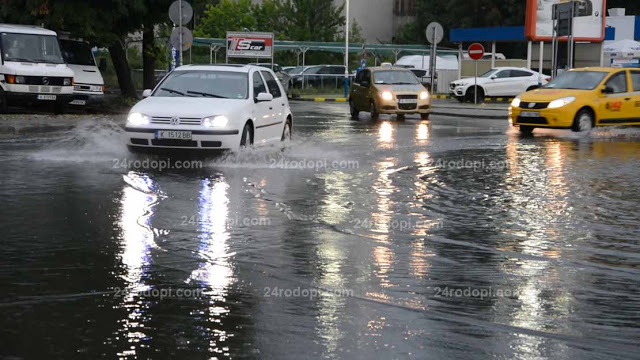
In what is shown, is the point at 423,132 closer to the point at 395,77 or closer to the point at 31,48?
the point at 395,77

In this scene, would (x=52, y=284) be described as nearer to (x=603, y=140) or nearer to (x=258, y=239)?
(x=258, y=239)

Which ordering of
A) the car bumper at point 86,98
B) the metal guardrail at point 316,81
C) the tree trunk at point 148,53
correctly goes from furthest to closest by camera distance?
the metal guardrail at point 316,81 → the tree trunk at point 148,53 → the car bumper at point 86,98

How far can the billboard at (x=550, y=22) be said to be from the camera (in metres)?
49.2

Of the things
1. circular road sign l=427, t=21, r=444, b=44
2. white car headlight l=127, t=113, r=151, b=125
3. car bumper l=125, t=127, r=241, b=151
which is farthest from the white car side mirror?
circular road sign l=427, t=21, r=444, b=44

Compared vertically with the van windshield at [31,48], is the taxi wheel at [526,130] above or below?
below

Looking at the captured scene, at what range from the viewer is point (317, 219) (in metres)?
10.4

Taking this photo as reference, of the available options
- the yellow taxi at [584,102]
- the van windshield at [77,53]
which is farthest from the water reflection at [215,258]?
the van windshield at [77,53]

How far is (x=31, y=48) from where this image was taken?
92.6ft

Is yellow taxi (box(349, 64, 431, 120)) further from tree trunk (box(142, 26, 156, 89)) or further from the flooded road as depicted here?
the flooded road

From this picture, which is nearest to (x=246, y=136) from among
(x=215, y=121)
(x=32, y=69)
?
(x=215, y=121)

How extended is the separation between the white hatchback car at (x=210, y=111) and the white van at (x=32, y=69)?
11.1 metres

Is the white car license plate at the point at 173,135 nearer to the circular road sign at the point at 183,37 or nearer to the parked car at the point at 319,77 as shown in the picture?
the circular road sign at the point at 183,37

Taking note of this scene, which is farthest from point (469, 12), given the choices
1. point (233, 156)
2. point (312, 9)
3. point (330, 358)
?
point (330, 358)

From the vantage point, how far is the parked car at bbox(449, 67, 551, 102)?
46.0 m
